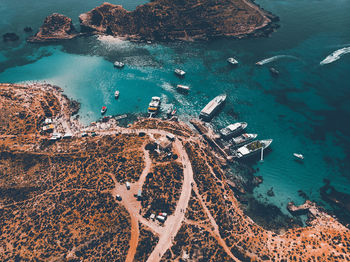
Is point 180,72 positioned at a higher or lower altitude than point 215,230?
higher

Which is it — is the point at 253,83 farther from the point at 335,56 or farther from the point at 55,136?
the point at 55,136

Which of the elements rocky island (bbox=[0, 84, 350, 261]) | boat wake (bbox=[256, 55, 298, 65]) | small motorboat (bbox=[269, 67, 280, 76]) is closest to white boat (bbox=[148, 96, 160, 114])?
rocky island (bbox=[0, 84, 350, 261])

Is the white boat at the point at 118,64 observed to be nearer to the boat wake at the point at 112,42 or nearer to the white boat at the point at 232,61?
the boat wake at the point at 112,42

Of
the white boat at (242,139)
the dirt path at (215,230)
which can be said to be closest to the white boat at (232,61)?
the white boat at (242,139)

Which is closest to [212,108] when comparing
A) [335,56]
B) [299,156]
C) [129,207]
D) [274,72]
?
[299,156]

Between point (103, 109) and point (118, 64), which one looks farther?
point (118, 64)

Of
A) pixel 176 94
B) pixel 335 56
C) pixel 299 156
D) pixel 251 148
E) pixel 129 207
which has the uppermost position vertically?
pixel 335 56

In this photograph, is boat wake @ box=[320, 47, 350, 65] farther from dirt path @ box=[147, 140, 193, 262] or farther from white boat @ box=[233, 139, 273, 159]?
dirt path @ box=[147, 140, 193, 262]
